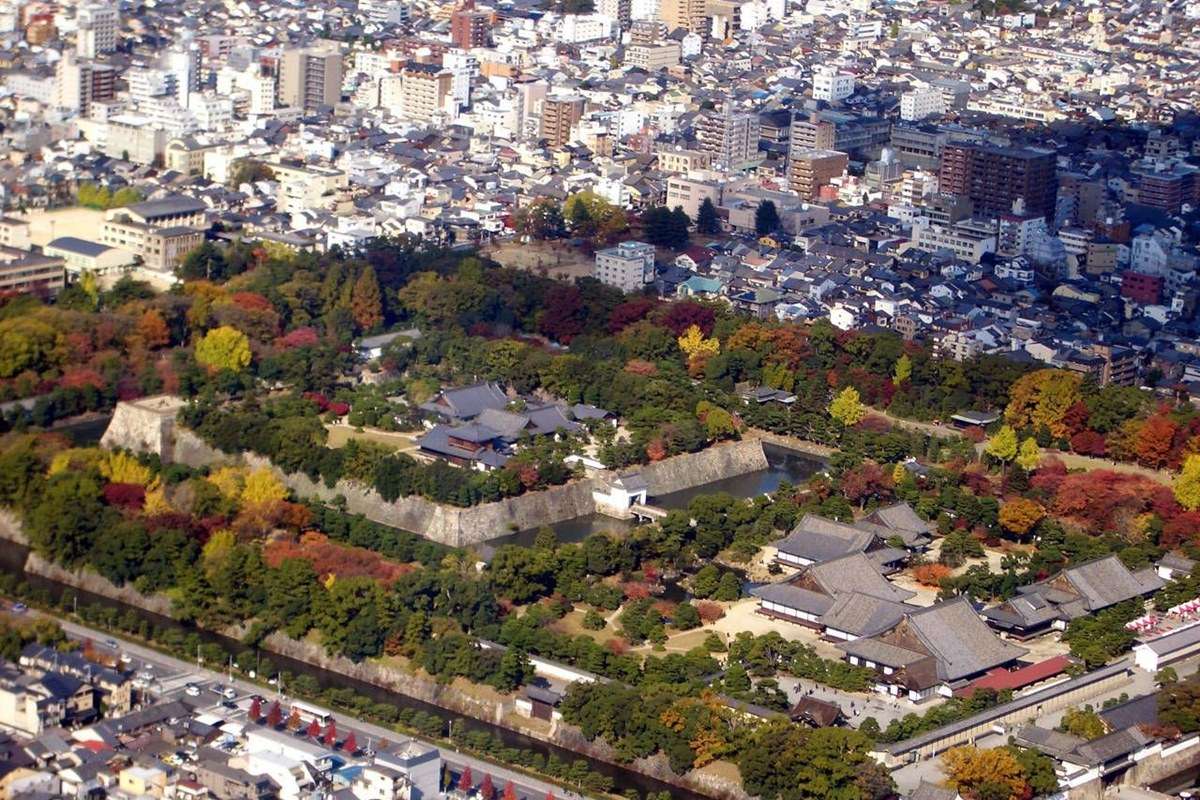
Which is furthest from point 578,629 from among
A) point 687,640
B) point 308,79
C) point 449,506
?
point 308,79

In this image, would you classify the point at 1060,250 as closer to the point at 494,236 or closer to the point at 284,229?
the point at 494,236

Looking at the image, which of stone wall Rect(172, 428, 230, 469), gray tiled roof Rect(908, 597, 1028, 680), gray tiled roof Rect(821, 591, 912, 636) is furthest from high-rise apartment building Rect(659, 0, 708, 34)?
gray tiled roof Rect(908, 597, 1028, 680)

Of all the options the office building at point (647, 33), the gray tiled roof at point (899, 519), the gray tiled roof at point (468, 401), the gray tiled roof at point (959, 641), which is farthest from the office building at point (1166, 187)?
the gray tiled roof at point (959, 641)

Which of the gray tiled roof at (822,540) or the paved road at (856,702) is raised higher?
the gray tiled roof at (822,540)

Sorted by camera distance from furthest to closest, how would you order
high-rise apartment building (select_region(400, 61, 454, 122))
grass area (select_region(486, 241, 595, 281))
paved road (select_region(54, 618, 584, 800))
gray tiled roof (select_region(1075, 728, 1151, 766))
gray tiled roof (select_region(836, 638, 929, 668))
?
1. high-rise apartment building (select_region(400, 61, 454, 122))
2. grass area (select_region(486, 241, 595, 281))
3. gray tiled roof (select_region(836, 638, 929, 668))
4. gray tiled roof (select_region(1075, 728, 1151, 766))
5. paved road (select_region(54, 618, 584, 800))

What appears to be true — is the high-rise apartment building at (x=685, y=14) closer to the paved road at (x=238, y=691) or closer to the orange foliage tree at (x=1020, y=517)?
the orange foliage tree at (x=1020, y=517)

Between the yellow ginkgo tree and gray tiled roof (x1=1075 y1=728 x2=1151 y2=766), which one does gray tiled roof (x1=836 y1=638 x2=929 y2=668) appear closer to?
gray tiled roof (x1=1075 y1=728 x2=1151 y2=766)
